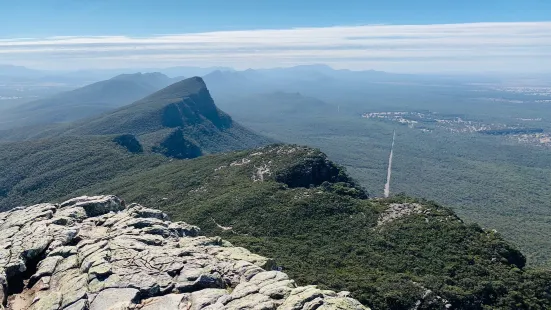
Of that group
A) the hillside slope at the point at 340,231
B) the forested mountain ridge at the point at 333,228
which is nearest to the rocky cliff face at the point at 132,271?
the hillside slope at the point at 340,231

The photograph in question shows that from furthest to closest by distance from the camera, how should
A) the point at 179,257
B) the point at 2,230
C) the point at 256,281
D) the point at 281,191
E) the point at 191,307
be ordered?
the point at 281,191
the point at 2,230
the point at 179,257
the point at 256,281
the point at 191,307

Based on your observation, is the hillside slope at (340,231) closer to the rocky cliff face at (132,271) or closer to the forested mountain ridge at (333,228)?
the forested mountain ridge at (333,228)

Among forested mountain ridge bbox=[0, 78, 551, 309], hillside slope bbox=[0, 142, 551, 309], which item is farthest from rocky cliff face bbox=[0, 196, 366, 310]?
forested mountain ridge bbox=[0, 78, 551, 309]

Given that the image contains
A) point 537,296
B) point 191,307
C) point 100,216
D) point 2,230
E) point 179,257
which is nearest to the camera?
point 191,307

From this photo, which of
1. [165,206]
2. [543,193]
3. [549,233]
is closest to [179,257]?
[165,206]

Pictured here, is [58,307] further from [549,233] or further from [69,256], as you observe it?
[549,233]

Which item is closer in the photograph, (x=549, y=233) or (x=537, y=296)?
(x=537, y=296)

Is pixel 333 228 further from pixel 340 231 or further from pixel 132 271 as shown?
pixel 132 271

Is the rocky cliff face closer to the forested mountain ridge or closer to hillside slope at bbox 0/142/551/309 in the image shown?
hillside slope at bbox 0/142/551/309
